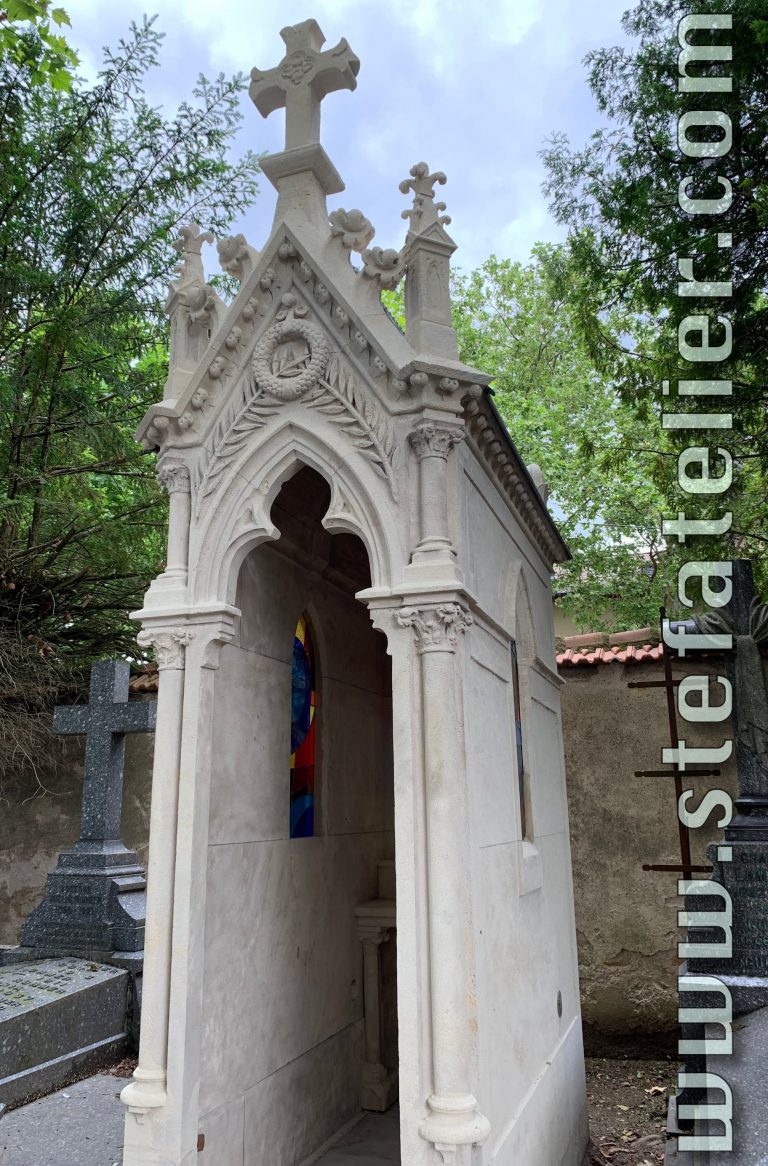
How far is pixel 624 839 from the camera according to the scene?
300 inches

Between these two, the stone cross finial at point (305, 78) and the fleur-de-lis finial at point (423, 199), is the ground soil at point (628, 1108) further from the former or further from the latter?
the stone cross finial at point (305, 78)

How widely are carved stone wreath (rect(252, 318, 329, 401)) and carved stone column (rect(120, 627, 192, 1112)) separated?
129 cm

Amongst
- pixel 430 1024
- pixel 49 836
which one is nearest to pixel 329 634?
pixel 430 1024

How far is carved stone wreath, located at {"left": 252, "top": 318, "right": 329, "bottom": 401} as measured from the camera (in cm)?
407

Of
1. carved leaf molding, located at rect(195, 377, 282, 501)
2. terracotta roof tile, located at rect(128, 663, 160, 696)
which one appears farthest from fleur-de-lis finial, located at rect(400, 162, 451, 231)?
terracotta roof tile, located at rect(128, 663, 160, 696)

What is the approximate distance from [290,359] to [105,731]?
386 cm

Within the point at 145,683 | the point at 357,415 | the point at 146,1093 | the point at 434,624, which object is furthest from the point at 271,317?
the point at 145,683

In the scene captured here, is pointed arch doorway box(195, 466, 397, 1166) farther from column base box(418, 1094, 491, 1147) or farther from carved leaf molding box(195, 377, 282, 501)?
column base box(418, 1094, 491, 1147)

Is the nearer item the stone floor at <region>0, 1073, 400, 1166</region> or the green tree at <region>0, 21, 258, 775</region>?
the stone floor at <region>0, 1073, 400, 1166</region>

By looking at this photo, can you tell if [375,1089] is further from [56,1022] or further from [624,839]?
[624,839]

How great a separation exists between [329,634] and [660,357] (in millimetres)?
3656

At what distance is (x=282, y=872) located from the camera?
4.70m

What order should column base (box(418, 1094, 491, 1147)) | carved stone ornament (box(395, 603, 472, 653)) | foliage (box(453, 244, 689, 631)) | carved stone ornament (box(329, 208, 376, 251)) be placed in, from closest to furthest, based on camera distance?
column base (box(418, 1094, 491, 1147)) < carved stone ornament (box(395, 603, 472, 653)) < carved stone ornament (box(329, 208, 376, 251)) < foliage (box(453, 244, 689, 631))

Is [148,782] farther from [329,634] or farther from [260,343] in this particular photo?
[260,343]
